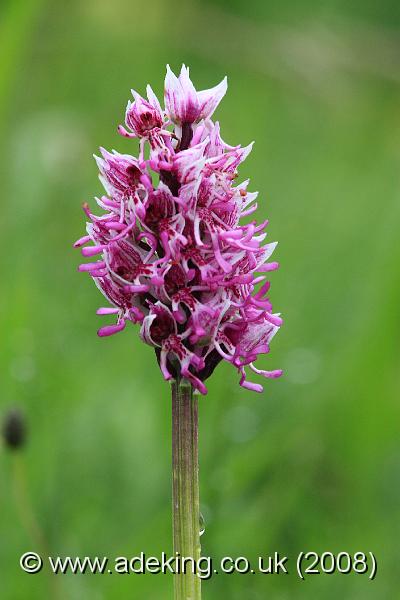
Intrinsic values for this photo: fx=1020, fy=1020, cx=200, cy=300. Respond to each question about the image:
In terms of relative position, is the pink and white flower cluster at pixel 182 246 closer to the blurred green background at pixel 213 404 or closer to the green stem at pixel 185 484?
the green stem at pixel 185 484

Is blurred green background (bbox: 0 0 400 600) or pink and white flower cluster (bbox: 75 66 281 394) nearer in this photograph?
pink and white flower cluster (bbox: 75 66 281 394)

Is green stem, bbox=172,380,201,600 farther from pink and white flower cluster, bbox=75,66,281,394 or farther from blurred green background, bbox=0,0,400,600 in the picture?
blurred green background, bbox=0,0,400,600

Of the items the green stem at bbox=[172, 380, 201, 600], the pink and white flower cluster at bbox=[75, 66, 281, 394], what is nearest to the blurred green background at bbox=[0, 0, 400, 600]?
the green stem at bbox=[172, 380, 201, 600]

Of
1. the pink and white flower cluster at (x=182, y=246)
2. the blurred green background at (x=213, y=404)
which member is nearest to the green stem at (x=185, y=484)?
the pink and white flower cluster at (x=182, y=246)

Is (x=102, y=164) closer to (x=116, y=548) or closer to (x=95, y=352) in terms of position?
(x=116, y=548)

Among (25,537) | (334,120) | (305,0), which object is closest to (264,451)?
(25,537)

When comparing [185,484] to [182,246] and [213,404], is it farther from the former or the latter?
[213,404]
